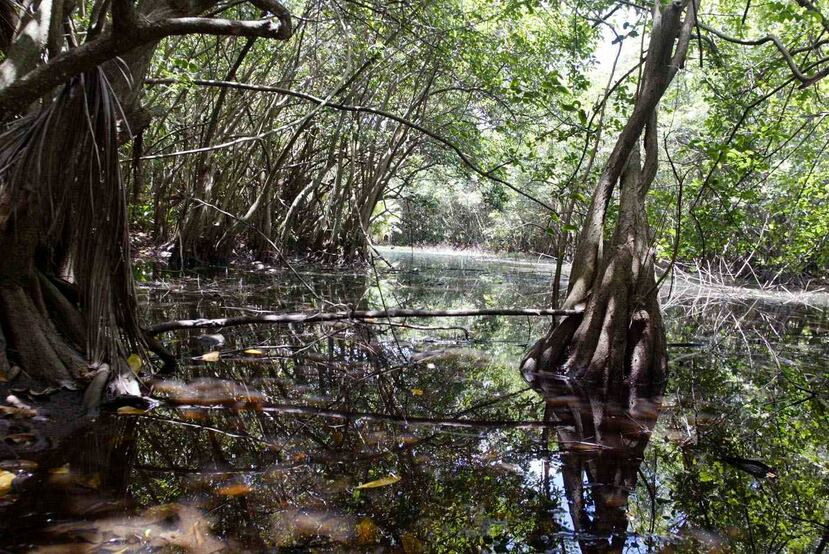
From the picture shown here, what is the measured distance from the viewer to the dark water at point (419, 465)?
2031 millimetres

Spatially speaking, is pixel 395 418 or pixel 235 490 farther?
pixel 395 418

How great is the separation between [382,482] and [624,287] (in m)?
3.38

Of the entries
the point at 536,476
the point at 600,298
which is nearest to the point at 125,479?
the point at 536,476

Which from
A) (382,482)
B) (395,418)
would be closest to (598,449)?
(395,418)

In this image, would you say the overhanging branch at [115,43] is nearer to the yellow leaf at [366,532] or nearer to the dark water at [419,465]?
the dark water at [419,465]

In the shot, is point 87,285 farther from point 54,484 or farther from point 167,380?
point 54,484

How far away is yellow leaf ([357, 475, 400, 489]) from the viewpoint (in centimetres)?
242

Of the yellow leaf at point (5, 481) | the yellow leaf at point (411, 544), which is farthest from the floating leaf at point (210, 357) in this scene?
the yellow leaf at point (411, 544)

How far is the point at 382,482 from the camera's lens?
246cm

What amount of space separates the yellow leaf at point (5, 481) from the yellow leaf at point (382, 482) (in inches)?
52.0

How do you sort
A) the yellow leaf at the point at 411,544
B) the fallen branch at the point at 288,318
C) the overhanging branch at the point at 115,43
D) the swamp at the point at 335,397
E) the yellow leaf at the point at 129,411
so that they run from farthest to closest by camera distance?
1. the fallen branch at the point at 288,318
2. the yellow leaf at the point at 129,411
3. the overhanging branch at the point at 115,43
4. the swamp at the point at 335,397
5. the yellow leaf at the point at 411,544

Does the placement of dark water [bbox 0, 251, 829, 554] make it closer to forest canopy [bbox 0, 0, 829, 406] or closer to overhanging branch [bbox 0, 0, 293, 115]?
forest canopy [bbox 0, 0, 829, 406]

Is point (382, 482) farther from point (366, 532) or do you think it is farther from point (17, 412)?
point (17, 412)

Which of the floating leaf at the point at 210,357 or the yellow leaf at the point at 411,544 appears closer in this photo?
the yellow leaf at the point at 411,544
